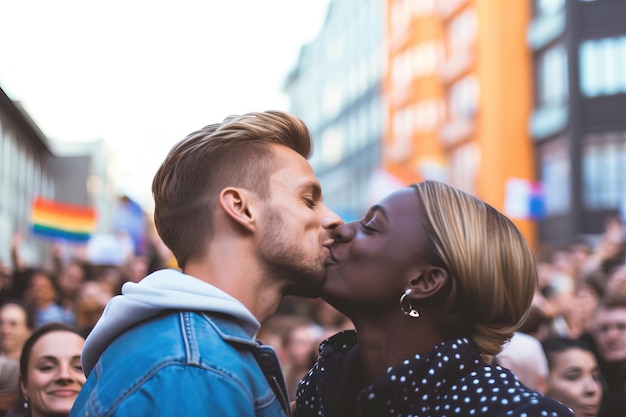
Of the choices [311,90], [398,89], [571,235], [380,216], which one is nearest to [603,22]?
[571,235]

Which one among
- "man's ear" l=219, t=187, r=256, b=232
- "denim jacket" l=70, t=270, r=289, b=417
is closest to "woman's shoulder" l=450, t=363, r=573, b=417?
"denim jacket" l=70, t=270, r=289, b=417

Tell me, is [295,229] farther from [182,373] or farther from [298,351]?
[298,351]

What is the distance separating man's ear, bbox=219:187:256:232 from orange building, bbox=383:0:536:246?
25816 millimetres

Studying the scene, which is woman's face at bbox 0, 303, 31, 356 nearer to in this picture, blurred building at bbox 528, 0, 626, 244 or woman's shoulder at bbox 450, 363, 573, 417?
woman's shoulder at bbox 450, 363, 573, 417

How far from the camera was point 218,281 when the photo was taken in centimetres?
246

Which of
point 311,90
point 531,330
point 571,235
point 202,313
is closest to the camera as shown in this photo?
point 202,313

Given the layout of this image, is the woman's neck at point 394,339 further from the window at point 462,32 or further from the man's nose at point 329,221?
the window at point 462,32

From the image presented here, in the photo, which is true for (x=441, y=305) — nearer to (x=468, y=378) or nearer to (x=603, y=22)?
(x=468, y=378)

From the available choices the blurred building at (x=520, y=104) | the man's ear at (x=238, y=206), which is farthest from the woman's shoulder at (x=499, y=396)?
the blurred building at (x=520, y=104)

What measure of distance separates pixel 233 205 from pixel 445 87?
3610cm

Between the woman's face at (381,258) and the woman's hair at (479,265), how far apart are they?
0.05 m

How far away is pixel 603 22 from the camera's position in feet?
93.8

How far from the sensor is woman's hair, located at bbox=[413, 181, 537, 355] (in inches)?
96.9

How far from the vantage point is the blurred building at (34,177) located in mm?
29513
